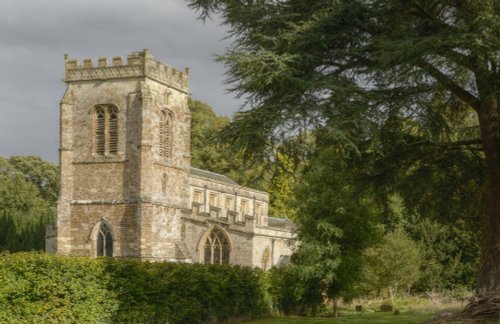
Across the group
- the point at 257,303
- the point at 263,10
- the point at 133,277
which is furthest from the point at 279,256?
the point at 263,10

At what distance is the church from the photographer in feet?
136

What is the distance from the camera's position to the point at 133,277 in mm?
19297

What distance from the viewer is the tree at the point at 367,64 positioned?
1366 cm

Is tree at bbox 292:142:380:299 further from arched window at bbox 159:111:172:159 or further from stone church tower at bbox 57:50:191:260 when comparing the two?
arched window at bbox 159:111:172:159

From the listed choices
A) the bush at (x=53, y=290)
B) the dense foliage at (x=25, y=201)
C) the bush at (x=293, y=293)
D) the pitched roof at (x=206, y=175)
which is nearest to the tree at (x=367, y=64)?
the bush at (x=53, y=290)

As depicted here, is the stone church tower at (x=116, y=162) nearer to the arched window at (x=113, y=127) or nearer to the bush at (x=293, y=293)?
the arched window at (x=113, y=127)

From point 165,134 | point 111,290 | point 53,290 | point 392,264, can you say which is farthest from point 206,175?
point 53,290

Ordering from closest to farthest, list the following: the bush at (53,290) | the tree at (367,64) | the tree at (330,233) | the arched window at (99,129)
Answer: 1. the tree at (367,64)
2. the bush at (53,290)
3. the tree at (330,233)
4. the arched window at (99,129)

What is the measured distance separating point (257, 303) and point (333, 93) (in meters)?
13.3

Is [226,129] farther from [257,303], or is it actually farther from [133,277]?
[257,303]

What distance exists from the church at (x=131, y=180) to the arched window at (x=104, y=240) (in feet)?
0.18

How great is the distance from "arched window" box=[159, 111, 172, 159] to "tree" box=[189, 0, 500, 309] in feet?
90.0

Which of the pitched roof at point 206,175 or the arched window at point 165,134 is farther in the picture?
the pitched roof at point 206,175

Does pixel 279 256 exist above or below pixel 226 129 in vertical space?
below
